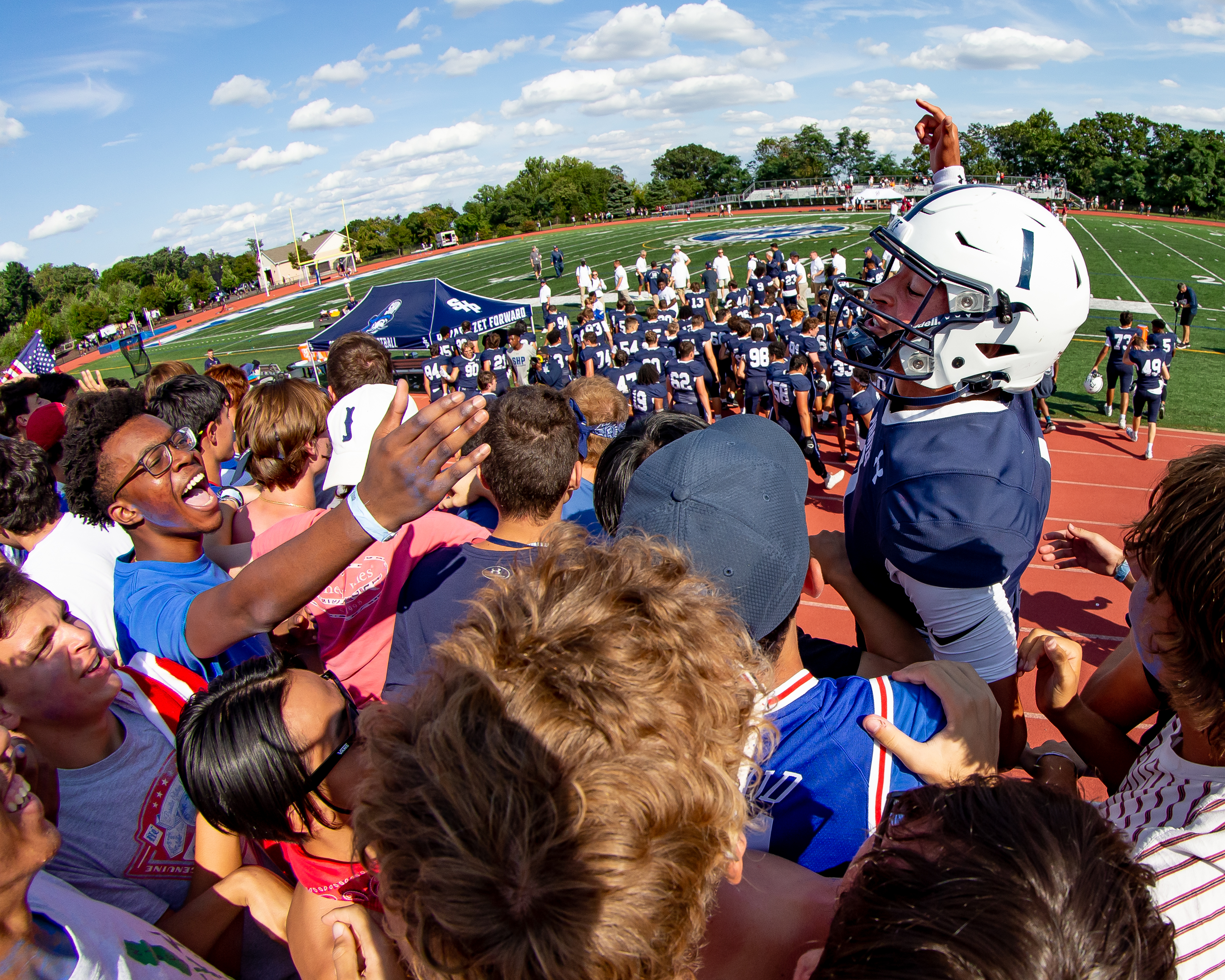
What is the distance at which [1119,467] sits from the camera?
9406 mm

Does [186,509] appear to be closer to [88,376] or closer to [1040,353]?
[1040,353]

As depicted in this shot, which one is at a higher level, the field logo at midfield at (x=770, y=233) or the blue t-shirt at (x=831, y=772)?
the field logo at midfield at (x=770, y=233)

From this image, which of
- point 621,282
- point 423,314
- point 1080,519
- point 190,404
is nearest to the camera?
point 190,404

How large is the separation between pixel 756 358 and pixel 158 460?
9460mm

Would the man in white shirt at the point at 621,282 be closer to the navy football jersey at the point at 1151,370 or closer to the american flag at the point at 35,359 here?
the navy football jersey at the point at 1151,370

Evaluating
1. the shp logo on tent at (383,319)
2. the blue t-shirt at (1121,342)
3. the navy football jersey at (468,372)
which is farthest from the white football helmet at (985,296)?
the shp logo on tent at (383,319)

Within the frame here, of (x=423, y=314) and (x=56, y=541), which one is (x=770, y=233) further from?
(x=56, y=541)

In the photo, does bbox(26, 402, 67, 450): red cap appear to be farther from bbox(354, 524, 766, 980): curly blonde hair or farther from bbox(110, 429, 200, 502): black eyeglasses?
bbox(354, 524, 766, 980): curly blonde hair

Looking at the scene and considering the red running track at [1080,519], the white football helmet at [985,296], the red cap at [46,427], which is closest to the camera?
the white football helmet at [985,296]

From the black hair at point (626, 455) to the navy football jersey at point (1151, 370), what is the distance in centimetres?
1017

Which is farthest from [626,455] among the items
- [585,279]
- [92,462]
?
[585,279]

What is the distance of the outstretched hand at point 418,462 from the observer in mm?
1622

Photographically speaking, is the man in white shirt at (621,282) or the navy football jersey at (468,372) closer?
the navy football jersey at (468,372)

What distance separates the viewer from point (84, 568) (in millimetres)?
3037
